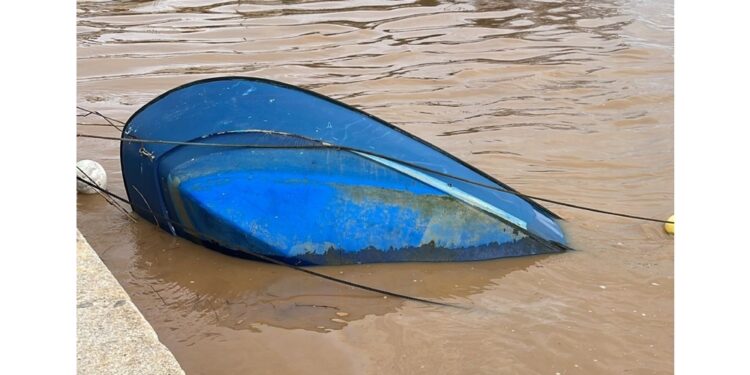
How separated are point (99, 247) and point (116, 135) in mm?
2224

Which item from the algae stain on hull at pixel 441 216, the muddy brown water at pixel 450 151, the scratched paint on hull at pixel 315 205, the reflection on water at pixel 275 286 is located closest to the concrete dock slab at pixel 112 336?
the muddy brown water at pixel 450 151

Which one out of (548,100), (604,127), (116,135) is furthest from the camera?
(548,100)

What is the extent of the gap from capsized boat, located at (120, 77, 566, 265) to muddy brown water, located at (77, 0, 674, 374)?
0.46 ft

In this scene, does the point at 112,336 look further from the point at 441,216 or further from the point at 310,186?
the point at 441,216

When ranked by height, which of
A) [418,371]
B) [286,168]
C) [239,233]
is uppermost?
[286,168]

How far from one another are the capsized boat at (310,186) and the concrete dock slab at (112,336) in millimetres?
933

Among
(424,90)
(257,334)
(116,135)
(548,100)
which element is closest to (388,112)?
(424,90)

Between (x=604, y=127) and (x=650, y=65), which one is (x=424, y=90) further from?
(x=650, y=65)

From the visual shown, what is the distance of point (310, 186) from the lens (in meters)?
4.28

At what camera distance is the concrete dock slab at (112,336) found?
296 centimetres

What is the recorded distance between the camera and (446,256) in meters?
4.48

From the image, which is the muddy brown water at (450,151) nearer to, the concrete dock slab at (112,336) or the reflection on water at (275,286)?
the reflection on water at (275,286)

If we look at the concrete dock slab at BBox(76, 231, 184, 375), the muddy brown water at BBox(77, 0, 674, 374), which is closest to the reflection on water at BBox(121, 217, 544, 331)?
the muddy brown water at BBox(77, 0, 674, 374)

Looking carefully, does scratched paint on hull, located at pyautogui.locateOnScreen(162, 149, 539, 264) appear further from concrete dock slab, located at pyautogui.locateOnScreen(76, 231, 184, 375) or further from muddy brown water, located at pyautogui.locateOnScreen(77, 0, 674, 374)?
concrete dock slab, located at pyautogui.locateOnScreen(76, 231, 184, 375)
